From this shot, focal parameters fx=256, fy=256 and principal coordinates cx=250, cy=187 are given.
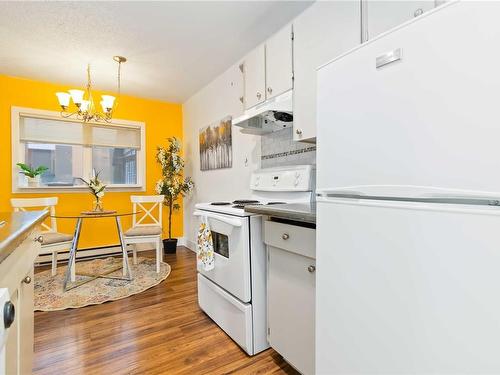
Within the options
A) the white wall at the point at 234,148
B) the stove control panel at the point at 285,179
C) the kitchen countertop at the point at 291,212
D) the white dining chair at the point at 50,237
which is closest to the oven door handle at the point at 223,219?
the kitchen countertop at the point at 291,212

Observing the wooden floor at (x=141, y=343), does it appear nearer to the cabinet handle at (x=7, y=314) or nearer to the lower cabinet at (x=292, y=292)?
the lower cabinet at (x=292, y=292)

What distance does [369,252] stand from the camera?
0.81m

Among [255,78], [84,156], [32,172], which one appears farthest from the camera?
[84,156]

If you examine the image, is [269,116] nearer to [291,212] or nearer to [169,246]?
[291,212]

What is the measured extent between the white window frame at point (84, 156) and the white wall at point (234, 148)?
2.31ft

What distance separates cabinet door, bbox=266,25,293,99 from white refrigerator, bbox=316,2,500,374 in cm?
89

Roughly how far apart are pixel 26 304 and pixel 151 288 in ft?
5.51

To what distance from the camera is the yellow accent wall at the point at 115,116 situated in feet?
10.7

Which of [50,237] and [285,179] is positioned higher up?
[285,179]

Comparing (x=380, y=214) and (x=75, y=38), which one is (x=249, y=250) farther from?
(x=75, y=38)

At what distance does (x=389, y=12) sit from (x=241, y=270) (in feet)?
5.19

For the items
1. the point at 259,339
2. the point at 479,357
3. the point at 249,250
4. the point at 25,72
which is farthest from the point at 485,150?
the point at 25,72

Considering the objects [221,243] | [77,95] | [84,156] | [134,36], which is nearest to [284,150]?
[221,243]

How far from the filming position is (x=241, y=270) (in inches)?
64.2
